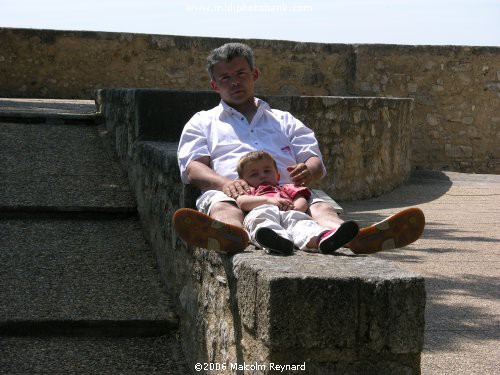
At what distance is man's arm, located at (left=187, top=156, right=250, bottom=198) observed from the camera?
3.71 meters

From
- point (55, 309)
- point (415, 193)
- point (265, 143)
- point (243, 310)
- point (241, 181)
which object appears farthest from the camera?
point (415, 193)

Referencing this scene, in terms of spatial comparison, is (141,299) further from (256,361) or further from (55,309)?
(256,361)

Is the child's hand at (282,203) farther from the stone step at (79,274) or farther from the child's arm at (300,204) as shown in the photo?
the stone step at (79,274)

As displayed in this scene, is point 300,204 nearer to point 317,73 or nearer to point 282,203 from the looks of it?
point 282,203

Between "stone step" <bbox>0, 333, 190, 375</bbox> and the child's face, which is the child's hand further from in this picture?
"stone step" <bbox>0, 333, 190, 375</bbox>

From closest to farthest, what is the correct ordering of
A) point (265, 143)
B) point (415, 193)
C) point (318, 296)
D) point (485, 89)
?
point (318, 296)
point (265, 143)
point (415, 193)
point (485, 89)

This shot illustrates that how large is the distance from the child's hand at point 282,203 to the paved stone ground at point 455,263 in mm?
864

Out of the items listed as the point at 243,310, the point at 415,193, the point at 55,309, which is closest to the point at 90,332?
the point at 55,309

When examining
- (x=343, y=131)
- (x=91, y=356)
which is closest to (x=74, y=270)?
(x=91, y=356)

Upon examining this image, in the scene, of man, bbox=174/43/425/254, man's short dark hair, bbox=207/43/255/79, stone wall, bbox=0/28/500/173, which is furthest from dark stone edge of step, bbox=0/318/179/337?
stone wall, bbox=0/28/500/173

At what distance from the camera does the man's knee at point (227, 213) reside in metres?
3.48

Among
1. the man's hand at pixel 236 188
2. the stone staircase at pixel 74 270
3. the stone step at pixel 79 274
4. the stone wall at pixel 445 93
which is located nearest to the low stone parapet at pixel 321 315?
the man's hand at pixel 236 188

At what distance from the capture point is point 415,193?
1030 cm

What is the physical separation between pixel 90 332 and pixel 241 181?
1.21 m
